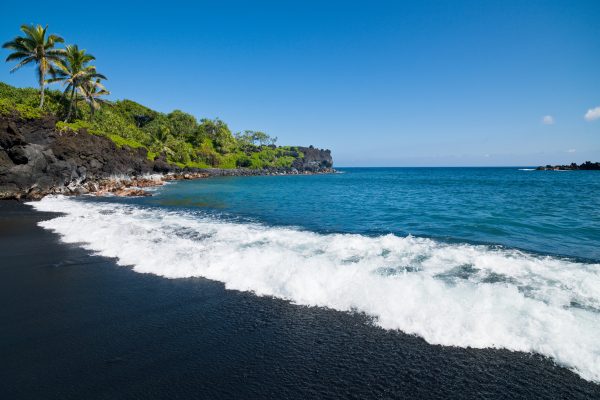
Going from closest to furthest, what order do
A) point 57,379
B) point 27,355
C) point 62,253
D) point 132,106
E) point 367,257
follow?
point 57,379 → point 27,355 → point 367,257 → point 62,253 → point 132,106

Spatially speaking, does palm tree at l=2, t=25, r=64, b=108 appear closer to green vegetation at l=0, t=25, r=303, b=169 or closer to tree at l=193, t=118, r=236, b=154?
green vegetation at l=0, t=25, r=303, b=169

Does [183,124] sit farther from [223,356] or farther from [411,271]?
[223,356]

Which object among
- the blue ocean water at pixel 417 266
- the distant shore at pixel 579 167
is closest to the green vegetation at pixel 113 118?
the blue ocean water at pixel 417 266

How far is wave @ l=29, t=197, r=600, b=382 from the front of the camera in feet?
18.8

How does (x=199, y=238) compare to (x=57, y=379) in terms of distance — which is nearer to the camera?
(x=57, y=379)

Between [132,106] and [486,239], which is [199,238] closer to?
[486,239]

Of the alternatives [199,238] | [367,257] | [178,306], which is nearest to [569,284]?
[367,257]

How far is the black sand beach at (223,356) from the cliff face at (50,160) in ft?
86.8

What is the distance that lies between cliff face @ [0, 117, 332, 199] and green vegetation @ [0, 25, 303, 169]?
7.21 feet

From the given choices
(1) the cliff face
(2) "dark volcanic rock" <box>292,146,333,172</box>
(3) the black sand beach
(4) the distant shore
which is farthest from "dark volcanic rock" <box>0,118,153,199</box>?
(4) the distant shore

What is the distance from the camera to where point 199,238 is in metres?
13.9

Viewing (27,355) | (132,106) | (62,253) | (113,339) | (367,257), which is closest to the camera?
(27,355)

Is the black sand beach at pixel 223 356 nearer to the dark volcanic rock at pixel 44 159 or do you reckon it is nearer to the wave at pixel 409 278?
the wave at pixel 409 278

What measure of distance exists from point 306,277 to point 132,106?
371 feet
